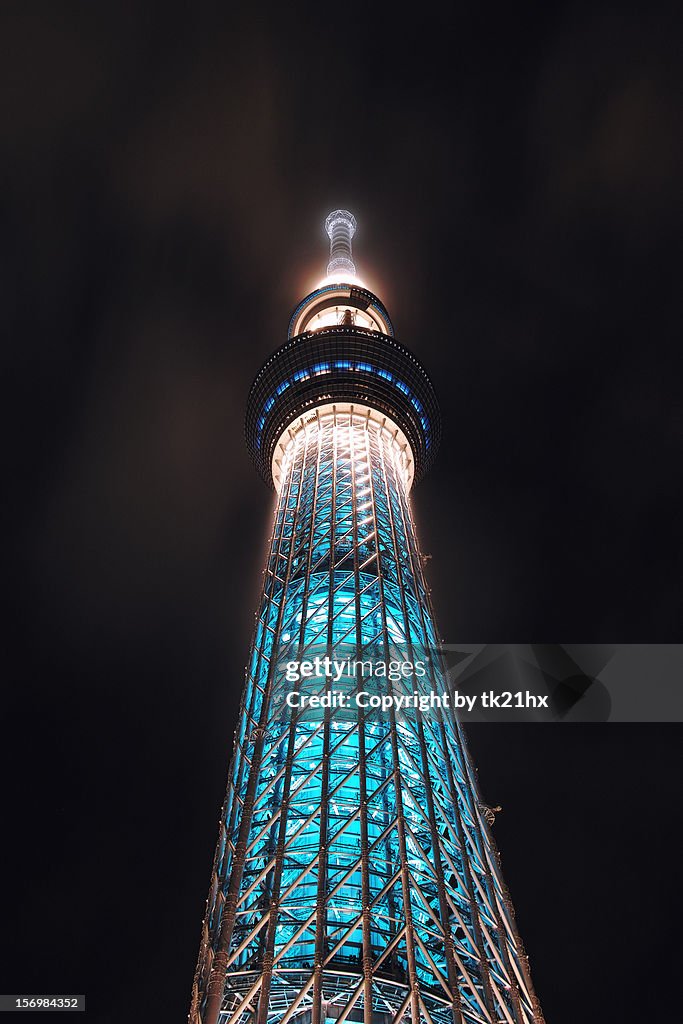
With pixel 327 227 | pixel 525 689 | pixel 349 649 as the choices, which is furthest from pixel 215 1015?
pixel 327 227

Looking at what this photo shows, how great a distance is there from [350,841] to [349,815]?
1.07 meters

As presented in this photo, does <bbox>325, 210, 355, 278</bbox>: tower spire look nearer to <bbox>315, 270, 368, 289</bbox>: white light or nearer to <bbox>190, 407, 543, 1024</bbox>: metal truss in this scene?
<bbox>315, 270, 368, 289</bbox>: white light

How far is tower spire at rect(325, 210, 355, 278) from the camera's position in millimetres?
66312

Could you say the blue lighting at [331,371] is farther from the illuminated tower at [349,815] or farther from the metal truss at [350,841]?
the metal truss at [350,841]

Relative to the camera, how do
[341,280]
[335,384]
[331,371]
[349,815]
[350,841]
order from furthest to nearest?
[341,280] < [331,371] < [335,384] < [350,841] < [349,815]

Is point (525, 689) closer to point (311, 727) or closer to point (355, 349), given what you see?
point (311, 727)

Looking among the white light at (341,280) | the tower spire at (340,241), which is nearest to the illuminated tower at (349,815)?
the white light at (341,280)

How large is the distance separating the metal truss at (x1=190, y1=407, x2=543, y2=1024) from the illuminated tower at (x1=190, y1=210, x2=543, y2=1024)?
0.25 ft

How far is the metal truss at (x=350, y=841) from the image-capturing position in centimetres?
2200

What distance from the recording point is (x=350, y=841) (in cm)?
2722

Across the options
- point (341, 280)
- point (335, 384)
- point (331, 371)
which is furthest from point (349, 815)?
point (341, 280)

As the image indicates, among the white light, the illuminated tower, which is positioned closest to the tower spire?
the white light

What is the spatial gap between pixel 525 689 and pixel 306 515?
50.5 ft

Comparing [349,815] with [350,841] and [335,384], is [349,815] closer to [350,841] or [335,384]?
[350,841]
